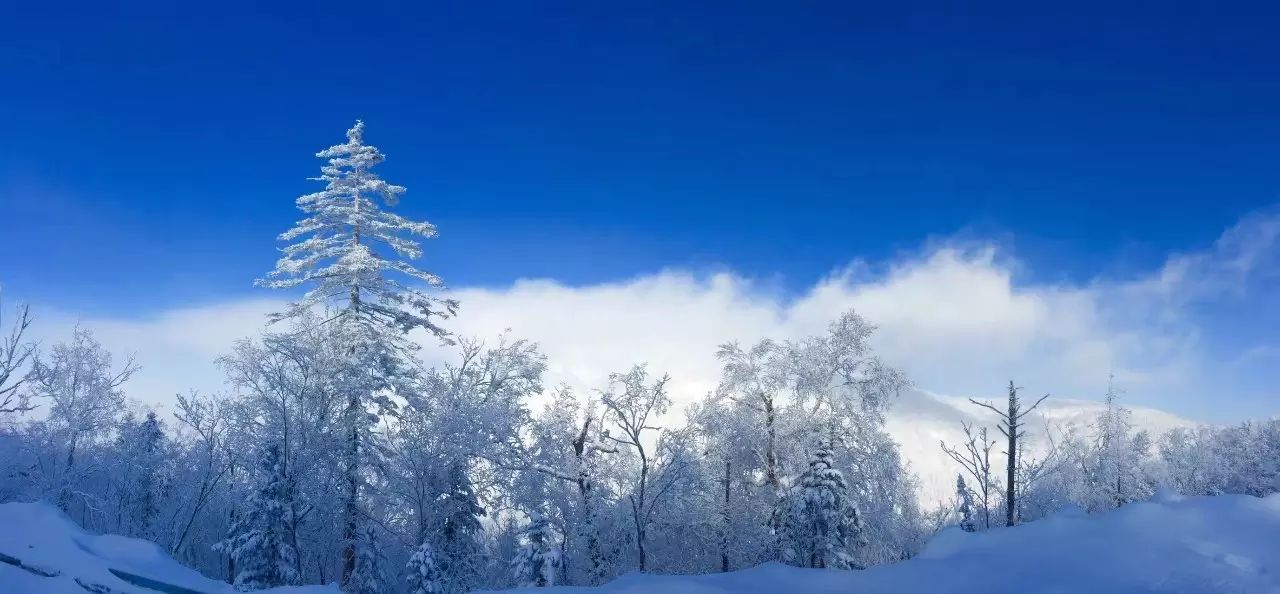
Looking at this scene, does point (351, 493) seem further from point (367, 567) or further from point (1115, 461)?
point (1115, 461)

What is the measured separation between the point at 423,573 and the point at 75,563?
614 inches

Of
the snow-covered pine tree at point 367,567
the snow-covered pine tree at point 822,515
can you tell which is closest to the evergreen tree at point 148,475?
the snow-covered pine tree at point 367,567

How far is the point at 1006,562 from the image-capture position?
658cm

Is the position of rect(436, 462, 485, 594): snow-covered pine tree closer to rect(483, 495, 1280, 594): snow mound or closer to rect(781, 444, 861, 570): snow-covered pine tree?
rect(781, 444, 861, 570): snow-covered pine tree

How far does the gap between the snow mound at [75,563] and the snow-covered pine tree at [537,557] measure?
16.3 meters

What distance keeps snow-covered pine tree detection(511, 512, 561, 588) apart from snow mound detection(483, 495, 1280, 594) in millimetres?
16515

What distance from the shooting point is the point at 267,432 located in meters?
21.8

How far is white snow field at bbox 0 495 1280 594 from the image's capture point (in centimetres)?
582

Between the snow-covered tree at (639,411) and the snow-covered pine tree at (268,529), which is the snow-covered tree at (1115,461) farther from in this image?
the snow-covered pine tree at (268,529)

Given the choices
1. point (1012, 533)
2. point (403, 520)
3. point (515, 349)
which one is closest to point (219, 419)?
point (403, 520)

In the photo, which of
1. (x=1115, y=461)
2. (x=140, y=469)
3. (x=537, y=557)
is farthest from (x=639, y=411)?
(x=1115, y=461)

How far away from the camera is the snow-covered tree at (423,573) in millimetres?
20141

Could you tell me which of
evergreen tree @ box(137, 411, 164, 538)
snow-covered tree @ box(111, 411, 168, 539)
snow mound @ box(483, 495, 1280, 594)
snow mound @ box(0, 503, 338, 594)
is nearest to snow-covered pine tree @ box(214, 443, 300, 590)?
snow mound @ box(0, 503, 338, 594)

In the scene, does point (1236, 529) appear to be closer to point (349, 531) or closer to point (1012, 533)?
Answer: point (1012, 533)
